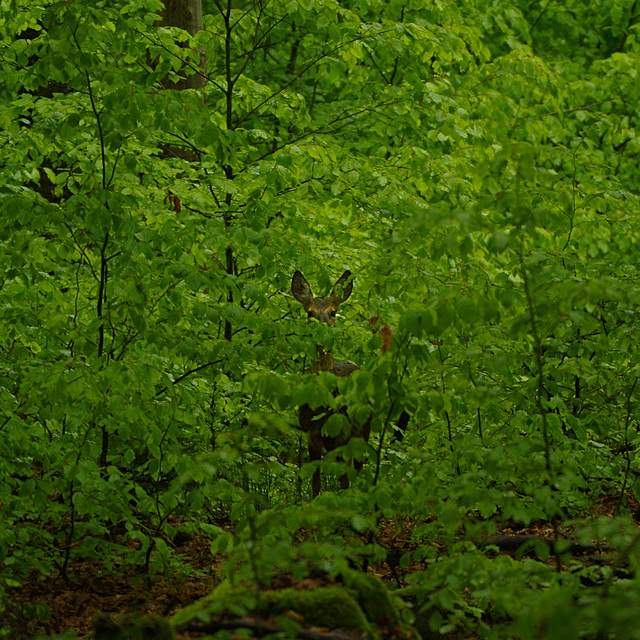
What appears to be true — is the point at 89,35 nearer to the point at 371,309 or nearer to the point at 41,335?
the point at 41,335

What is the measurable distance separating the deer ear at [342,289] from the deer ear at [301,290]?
218 millimetres

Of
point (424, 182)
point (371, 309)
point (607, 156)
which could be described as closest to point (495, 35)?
point (607, 156)

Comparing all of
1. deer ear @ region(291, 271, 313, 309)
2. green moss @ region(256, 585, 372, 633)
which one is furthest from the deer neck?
green moss @ region(256, 585, 372, 633)

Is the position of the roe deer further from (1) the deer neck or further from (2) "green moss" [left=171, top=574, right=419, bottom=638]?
(2) "green moss" [left=171, top=574, right=419, bottom=638]

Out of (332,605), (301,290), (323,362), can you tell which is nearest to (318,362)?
(323,362)

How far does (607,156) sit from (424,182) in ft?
22.2

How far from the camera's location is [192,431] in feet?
21.5

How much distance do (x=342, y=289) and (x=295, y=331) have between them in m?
0.74

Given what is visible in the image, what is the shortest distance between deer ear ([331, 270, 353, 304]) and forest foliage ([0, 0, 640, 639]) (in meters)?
0.33

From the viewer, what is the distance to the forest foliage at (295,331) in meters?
3.53

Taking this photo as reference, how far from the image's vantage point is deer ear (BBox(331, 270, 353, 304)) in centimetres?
621

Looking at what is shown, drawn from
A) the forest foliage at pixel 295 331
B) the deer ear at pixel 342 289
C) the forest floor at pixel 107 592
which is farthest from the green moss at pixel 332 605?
the deer ear at pixel 342 289

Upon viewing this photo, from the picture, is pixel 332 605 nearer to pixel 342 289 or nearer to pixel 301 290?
pixel 342 289

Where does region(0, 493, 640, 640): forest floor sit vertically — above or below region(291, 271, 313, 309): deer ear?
below
